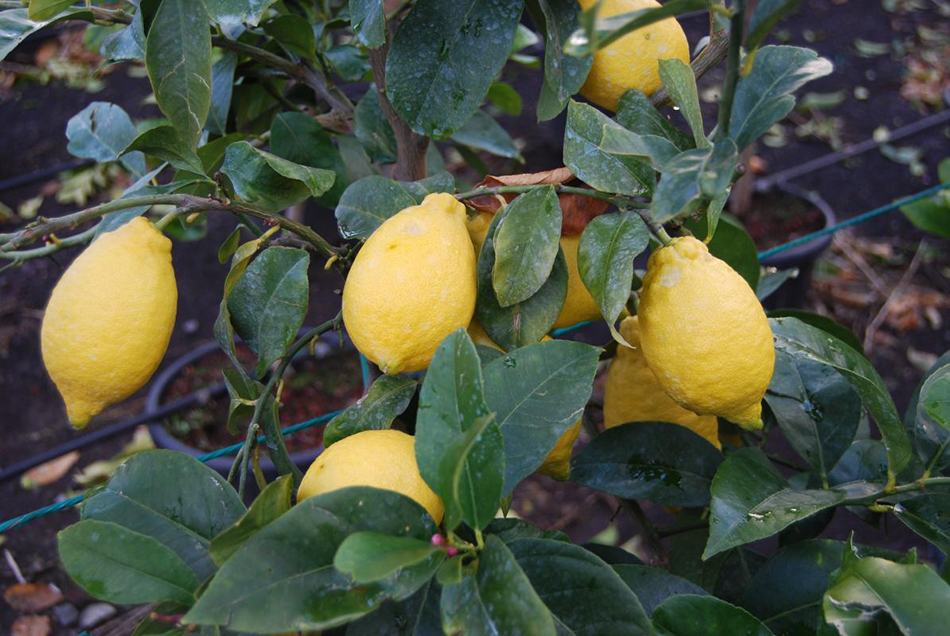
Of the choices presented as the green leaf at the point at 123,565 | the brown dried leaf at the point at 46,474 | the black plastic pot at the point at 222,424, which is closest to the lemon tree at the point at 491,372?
the green leaf at the point at 123,565

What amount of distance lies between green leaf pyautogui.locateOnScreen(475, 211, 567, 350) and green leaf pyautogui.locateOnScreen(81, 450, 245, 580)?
0.22 m

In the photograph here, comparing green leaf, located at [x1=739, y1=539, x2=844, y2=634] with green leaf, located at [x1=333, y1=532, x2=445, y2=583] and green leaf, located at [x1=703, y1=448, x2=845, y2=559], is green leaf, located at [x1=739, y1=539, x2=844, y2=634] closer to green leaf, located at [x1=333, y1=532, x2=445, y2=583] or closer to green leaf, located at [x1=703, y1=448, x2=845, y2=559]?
green leaf, located at [x1=703, y1=448, x2=845, y2=559]

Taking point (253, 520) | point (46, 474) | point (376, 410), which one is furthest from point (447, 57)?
point (46, 474)

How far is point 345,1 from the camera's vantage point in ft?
3.15

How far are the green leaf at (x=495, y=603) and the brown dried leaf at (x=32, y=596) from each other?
146 centimetres

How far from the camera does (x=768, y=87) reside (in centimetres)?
56

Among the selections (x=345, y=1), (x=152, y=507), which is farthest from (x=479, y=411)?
(x=345, y=1)

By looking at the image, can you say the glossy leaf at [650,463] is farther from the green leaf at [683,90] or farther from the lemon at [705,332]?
the green leaf at [683,90]

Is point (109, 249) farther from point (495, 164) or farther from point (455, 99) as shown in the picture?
point (495, 164)

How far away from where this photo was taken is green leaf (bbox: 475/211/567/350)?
574 millimetres

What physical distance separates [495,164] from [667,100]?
1883 mm

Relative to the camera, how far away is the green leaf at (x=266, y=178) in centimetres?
60

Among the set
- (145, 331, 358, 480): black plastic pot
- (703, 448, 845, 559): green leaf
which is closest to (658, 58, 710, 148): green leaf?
(703, 448, 845, 559): green leaf

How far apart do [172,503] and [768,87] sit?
0.49m
